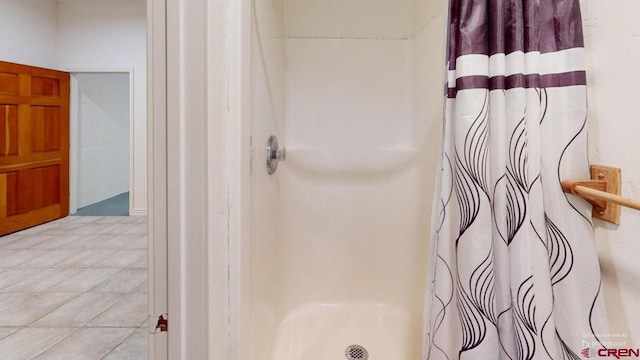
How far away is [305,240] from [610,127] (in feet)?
4.73

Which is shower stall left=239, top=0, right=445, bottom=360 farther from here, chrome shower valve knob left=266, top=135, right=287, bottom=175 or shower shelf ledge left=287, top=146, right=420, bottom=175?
chrome shower valve knob left=266, top=135, right=287, bottom=175

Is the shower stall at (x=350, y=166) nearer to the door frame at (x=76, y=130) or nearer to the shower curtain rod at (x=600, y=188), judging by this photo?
the shower curtain rod at (x=600, y=188)

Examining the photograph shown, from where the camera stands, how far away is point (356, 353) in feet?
5.41

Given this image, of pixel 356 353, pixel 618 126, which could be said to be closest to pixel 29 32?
pixel 356 353

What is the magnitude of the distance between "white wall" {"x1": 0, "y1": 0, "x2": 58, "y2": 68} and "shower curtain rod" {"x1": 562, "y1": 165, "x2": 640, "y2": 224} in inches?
177

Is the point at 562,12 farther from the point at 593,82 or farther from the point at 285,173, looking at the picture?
the point at 285,173

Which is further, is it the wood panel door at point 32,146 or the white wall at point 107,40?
the white wall at point 107,40

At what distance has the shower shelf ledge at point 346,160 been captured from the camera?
195cm

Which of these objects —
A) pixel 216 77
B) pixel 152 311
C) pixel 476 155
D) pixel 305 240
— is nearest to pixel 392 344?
pixel 305 240

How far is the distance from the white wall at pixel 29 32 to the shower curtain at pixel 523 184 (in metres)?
4.24

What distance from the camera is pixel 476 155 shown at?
3.04ft

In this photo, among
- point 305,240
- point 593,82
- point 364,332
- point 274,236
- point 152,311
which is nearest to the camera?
point 152,311

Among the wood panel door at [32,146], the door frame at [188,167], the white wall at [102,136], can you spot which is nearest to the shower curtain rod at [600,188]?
the door frame at [188,167]

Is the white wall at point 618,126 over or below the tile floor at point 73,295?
over
